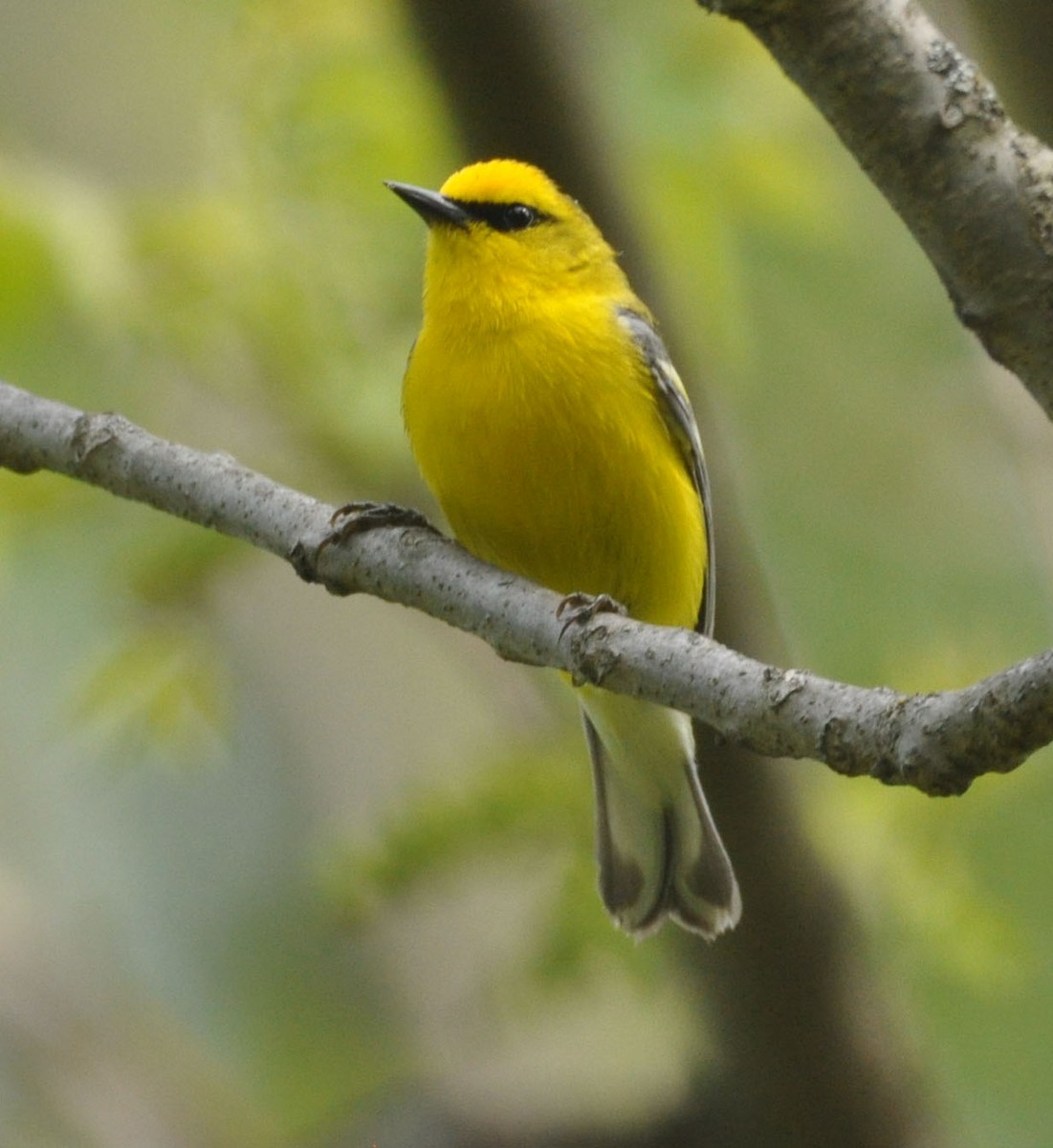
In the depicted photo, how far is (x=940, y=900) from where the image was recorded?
363 centimetres

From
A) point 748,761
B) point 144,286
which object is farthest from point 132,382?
point 748,761

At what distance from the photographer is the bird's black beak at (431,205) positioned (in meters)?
3.80

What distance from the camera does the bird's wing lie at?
3.88 meters

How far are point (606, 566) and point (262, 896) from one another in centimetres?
282

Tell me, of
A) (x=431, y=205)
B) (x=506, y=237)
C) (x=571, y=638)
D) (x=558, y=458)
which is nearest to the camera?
(x=571, y=638)

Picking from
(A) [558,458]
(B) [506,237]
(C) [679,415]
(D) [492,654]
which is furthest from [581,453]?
(D) [492,654]

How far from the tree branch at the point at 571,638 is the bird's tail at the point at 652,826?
117cm

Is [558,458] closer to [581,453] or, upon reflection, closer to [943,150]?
[581,453]

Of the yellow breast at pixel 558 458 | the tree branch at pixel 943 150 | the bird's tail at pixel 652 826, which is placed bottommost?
the bird's tail at pixel 652 826

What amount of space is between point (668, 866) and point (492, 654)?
3.37ft

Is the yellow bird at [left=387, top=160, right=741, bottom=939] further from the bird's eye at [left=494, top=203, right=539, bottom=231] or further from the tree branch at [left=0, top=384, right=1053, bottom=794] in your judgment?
the tree branch at [left=0, top=384, right=1053, bottom=794]

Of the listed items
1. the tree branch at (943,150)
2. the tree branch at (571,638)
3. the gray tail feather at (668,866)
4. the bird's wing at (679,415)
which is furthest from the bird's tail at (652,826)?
the tree branch at (943,150)

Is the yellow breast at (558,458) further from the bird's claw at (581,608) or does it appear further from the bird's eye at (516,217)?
the bird's claw at (581,608)

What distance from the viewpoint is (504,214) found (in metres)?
4.05
